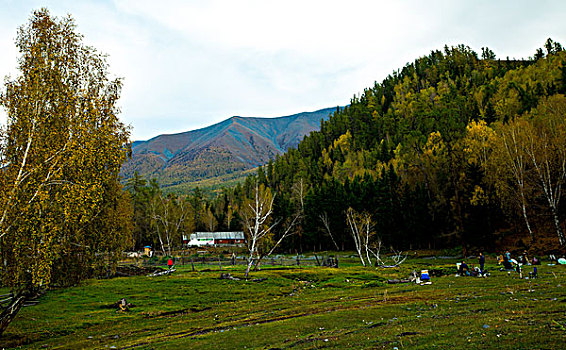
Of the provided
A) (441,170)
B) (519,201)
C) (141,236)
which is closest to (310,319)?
(519,201)

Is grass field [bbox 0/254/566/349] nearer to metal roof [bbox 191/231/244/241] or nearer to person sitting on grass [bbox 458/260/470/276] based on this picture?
person sitting on grass [bbox 458/260/470/276]

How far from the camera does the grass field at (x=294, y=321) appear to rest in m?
13.0

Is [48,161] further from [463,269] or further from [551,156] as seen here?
[551,156]

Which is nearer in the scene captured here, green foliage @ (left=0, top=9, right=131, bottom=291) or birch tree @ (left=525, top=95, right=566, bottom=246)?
green foliage @ (left=0, top=9, right=131, bottom=291)

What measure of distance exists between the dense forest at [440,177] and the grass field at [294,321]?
19.8m

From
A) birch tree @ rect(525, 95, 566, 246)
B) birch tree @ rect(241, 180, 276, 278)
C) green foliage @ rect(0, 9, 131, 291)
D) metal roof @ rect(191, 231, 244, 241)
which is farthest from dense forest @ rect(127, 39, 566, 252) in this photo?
green foliage @ rect(0, 9, 131, 291)

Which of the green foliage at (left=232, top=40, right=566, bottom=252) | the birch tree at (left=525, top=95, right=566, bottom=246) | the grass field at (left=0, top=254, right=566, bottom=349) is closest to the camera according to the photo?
the grass field at (left=0, top=254, right=566, bottom=349)

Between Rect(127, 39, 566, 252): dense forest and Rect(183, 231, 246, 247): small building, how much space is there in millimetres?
6840

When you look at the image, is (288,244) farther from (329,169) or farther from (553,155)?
(553,155)

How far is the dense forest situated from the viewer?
67.2 m

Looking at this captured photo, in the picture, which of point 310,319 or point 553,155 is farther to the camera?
point 553,155

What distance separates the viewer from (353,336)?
597 inches

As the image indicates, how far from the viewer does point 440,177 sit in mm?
98688

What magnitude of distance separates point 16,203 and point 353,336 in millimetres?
18994
